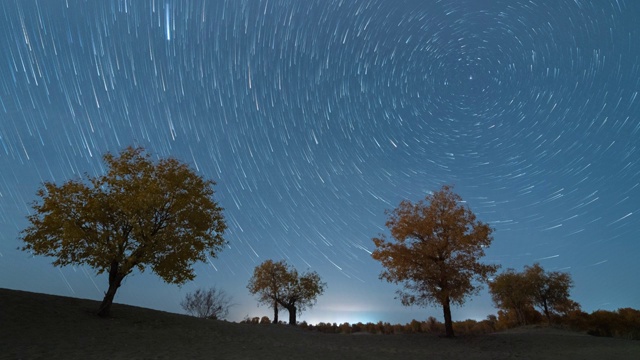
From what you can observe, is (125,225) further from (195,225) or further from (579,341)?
(579,341)

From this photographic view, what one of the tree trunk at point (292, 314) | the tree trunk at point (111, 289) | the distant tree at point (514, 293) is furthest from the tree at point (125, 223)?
the distant tree at point (514, 293)

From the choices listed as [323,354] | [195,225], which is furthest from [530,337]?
[195,225]

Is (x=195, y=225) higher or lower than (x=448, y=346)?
higher

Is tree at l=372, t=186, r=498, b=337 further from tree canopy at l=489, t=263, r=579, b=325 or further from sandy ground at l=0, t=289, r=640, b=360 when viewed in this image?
tree canopy at l=489, t=263, r=579, b=325

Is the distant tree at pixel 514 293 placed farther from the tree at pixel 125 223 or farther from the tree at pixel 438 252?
the tree at pixel 125 223

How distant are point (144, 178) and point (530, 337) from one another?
91.6 feet

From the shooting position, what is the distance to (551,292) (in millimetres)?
41625

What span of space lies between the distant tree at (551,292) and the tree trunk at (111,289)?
41.4m

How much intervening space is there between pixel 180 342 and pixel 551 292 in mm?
41277

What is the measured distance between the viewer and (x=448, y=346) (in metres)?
21.9

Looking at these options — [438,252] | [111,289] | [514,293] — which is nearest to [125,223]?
[111,289]

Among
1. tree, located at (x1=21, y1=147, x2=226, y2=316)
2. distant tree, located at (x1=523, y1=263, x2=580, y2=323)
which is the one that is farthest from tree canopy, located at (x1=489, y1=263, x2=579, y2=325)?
tree, located at (x1=21, y1=147, x2=226, y2=316)

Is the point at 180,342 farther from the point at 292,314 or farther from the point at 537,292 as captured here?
the point at 537,292

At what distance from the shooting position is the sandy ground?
14.1 m
